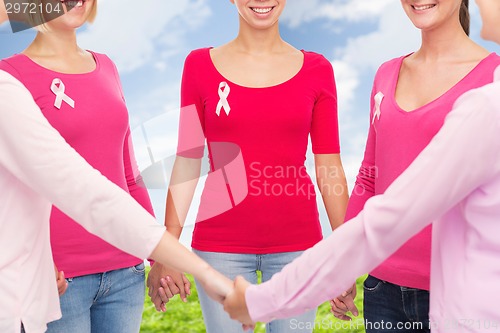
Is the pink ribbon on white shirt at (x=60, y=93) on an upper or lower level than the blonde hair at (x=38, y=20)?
lower

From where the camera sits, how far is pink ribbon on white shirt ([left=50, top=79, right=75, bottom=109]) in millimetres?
2271

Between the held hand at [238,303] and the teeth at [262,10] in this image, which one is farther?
the teeth at [262,10]

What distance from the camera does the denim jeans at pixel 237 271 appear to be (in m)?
2.43

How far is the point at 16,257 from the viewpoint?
1.69 m

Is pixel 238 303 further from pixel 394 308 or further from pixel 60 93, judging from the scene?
pixel 60 93

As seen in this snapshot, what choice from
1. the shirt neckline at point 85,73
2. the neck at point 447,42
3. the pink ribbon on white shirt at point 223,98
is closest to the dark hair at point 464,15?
the neck at point 447,42

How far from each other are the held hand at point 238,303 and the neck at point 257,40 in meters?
1.00

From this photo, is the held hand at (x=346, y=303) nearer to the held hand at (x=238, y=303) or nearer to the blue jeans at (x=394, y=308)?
the blue jeans at (x=394, y=308)

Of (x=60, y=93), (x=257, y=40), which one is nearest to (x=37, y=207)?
(x=60, y=93)

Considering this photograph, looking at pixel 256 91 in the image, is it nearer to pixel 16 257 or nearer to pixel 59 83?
pixel 59 83

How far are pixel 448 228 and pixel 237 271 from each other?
1.03 metres

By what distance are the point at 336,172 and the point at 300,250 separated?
34 cm

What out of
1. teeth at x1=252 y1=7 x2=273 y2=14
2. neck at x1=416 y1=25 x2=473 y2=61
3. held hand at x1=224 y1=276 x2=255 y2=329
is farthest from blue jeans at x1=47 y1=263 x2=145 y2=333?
neck at x1=416 y1=25 x2=473 y2=61

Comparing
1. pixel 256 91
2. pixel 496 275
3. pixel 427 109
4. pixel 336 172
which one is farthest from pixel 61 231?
pixel 496 275
